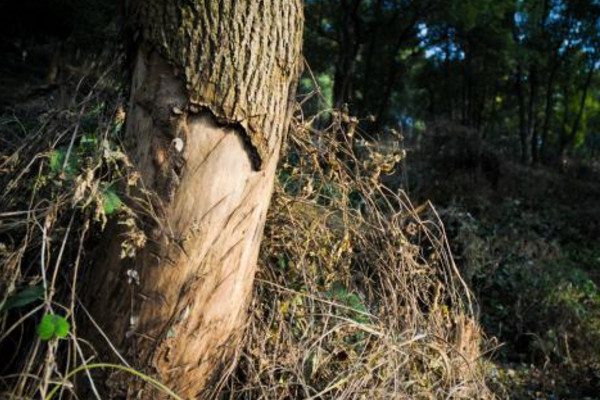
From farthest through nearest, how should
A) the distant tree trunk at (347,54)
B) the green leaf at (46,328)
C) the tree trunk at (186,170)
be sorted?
the distant tree trunk at (347,54) → the tree trunk at (186,170) → the green leaf at (46,328)

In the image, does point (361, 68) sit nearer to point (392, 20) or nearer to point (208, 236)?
point (392, 20)

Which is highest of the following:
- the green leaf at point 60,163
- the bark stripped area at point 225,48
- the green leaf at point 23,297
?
the bark stripped area at point 225,48

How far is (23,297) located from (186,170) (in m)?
0.73

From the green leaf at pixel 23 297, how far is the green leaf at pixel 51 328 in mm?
213

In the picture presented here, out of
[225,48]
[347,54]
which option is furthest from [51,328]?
[347,54]

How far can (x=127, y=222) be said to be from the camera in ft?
6.23

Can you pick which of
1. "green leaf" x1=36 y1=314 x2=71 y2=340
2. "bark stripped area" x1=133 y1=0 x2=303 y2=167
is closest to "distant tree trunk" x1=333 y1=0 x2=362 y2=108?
"bark stripped area" x1=133 y1=0 x2=303 y2=167

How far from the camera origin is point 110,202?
194cm

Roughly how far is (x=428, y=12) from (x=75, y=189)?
16.2 meters

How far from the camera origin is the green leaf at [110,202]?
1917mm

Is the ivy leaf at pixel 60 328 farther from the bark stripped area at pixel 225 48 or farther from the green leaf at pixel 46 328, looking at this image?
the bark stripped area at pixel 225 48

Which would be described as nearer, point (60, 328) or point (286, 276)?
point (60, 328)

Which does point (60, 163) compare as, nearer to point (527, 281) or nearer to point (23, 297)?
point (23, 297)

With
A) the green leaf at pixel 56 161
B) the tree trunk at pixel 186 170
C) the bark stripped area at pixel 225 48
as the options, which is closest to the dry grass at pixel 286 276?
the green leaf at pixel 56 161
